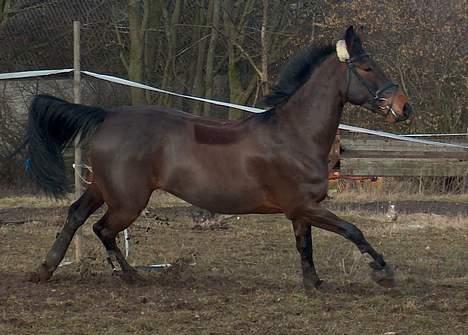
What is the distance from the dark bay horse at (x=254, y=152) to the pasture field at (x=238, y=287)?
0.41 meters

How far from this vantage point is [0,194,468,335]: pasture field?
19.9 ft

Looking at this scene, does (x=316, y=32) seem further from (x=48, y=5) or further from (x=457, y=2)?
(x=48, y=5)

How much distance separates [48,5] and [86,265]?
1521 centimetres

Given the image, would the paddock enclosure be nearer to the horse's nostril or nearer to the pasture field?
the pasture field

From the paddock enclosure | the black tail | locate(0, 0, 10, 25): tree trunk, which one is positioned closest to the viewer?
the paddock enclosure

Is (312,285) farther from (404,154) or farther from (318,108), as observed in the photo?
(404,154)

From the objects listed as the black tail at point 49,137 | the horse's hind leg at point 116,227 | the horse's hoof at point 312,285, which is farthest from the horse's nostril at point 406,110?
the black tail at point 49,137

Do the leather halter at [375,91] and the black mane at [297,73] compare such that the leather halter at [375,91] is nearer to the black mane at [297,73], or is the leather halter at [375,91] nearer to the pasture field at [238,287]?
the black mane at [297,73]

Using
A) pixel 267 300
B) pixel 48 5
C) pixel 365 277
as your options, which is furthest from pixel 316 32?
pixel 267 300

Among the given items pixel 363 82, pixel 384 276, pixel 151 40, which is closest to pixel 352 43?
pixel 363 82

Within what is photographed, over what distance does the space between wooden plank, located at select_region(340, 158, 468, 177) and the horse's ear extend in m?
8.69

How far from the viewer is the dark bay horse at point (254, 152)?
23.9 ft

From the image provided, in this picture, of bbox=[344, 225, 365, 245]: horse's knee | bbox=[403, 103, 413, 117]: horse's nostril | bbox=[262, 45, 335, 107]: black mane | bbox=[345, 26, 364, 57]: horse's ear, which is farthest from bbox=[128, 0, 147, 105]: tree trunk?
bbox=[344, 225, 365, 245]: horse's knee

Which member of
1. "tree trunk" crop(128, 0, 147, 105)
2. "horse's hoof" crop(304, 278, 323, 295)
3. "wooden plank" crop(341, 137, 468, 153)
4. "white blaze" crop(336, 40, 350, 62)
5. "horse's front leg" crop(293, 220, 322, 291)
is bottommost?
"wooden plank" crop(341, 137, 468, 153)
